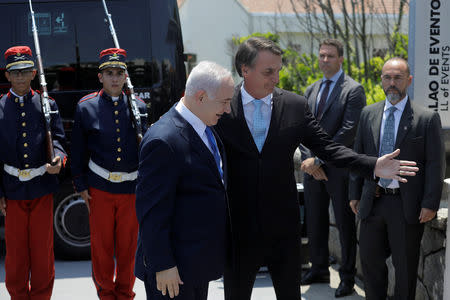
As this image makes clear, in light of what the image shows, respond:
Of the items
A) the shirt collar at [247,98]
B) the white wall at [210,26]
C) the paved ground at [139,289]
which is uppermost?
the white wall at [210,26]

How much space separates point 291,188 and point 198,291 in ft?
3.12

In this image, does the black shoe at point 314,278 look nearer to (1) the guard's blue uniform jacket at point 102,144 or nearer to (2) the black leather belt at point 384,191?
(2) the black leather belt at point 384,191

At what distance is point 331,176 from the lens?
5.39 meters

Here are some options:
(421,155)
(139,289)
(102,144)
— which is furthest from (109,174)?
(421,155)

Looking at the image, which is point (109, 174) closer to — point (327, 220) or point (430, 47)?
point (327, 220)

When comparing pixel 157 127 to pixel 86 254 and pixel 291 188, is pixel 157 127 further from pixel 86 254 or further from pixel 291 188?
pixel 86 254

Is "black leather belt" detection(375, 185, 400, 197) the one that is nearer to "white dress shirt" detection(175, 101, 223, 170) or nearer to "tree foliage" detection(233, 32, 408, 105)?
"white dress shirt" detection(175, 101, 223, 170)

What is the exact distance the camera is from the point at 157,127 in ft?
9.52

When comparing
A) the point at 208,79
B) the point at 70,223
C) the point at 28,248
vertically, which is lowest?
the point at 70,223

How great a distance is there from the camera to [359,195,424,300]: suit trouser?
14.1 feet

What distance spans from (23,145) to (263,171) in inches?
84.2

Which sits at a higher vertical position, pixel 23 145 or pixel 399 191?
pixel 23 145

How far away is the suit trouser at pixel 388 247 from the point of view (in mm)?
4301

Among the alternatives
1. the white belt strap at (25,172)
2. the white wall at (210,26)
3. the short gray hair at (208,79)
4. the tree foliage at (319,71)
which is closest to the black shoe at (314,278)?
the white belt strap at (25,172)
